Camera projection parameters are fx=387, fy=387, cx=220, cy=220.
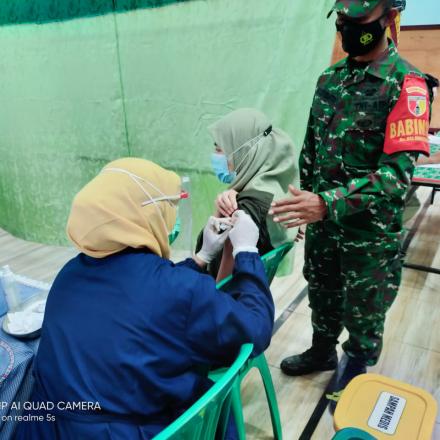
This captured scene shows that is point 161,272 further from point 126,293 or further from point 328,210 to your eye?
point 328,210

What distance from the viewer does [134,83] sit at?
2863 millimetres

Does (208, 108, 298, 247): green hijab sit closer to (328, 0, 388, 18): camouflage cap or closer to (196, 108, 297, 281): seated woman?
(196, 108, 297, 281): seated woman

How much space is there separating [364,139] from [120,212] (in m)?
0.82

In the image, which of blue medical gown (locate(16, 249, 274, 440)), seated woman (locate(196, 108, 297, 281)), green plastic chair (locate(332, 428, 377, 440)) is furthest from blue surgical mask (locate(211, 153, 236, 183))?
green plastic chair (locate(332, 428, 377, 440))

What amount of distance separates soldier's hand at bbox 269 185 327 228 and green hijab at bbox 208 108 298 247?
187 millimetres

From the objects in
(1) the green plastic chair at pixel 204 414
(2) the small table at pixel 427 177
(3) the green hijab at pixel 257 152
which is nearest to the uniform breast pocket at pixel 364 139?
(3) the green hijab at pixel 257 152

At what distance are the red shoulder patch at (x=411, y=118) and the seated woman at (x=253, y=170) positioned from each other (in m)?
0.42

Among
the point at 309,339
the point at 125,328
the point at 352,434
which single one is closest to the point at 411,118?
the point at 352,434

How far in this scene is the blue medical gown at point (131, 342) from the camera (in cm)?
81

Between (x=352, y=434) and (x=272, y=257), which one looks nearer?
(x=352, y=434)

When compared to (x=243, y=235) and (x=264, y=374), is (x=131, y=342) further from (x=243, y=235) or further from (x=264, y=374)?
(x=264, y=374)

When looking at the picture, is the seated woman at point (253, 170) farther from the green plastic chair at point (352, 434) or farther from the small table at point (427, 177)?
the small table at point (427, 177)

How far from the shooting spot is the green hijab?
4.76 ft

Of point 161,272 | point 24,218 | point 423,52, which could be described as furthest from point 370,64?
point 423,52
